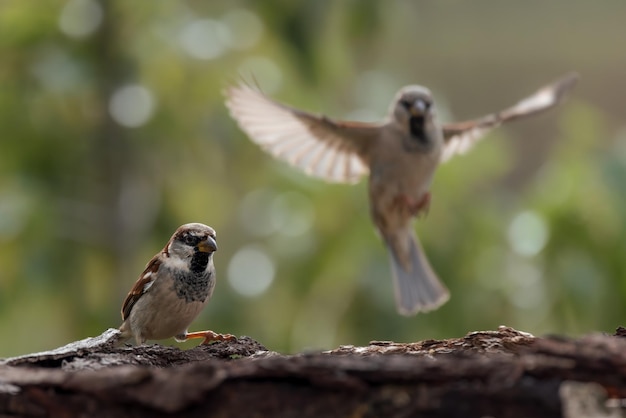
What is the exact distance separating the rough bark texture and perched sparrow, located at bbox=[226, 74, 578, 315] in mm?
1619

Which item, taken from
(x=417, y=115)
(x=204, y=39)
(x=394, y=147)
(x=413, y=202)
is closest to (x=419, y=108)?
(x=417, y=115)

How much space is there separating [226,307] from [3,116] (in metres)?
1.32

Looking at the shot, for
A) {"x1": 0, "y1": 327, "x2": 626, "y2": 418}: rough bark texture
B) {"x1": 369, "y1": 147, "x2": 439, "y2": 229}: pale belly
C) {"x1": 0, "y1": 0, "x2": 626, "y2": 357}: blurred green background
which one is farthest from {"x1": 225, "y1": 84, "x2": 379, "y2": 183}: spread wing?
{"x1": 0, "y1": 327, "x2": 626, "y2": 418}: rough bark texture

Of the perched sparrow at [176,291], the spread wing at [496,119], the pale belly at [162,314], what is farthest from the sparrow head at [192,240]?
the spread wing at [496,119]

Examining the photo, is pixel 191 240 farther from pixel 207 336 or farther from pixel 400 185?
pixel 400 185

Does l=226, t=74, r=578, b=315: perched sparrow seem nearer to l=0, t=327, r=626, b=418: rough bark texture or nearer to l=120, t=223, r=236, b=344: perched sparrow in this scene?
l=120, t=223, r=236, b=344: perched sparrow

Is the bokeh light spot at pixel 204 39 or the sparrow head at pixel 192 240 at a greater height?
the bokeh light spot at pixel 204 39

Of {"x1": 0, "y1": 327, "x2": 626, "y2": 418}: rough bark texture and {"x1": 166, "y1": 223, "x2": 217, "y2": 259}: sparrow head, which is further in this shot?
{"x1": 166, "y1": 223, "x2": 217, "y2": 259}: sparrow head

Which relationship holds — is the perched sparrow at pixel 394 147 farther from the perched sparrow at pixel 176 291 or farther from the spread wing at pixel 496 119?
the perched sparrow at pixel 176 291

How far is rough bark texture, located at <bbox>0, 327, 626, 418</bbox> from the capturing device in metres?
1.20

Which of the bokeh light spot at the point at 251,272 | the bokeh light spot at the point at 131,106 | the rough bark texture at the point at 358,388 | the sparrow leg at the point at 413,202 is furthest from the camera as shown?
the bokeh light spot at the point at 251,272

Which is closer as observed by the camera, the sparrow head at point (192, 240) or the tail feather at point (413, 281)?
the sparrow head at point (192, 240)

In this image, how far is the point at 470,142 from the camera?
3.24 metres

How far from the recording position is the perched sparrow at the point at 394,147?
2.90m
